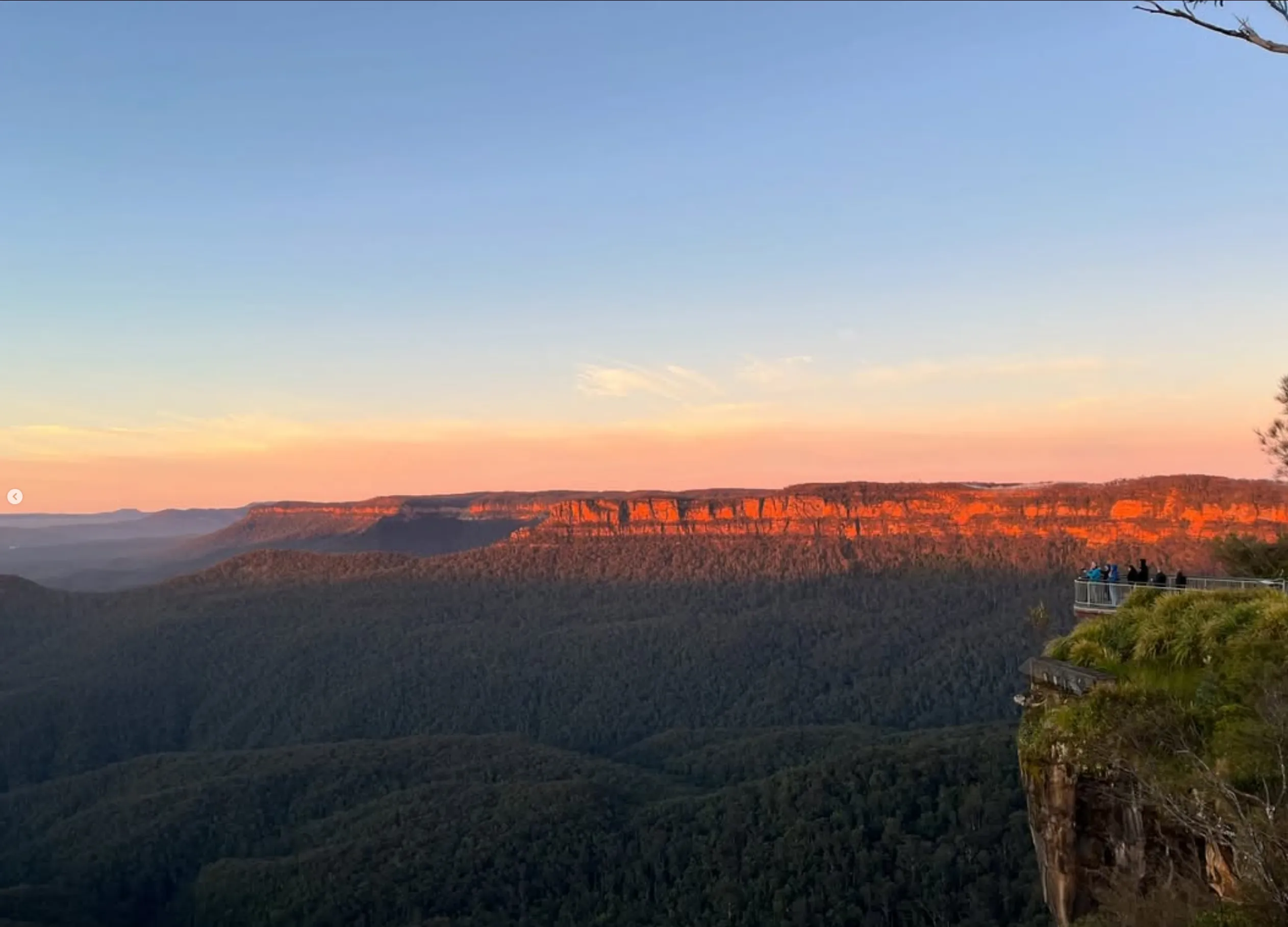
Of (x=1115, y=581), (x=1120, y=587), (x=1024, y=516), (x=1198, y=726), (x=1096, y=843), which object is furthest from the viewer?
(x=1024, y=516)

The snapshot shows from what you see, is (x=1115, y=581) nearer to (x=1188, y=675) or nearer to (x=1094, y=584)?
(x=1094, y=584)

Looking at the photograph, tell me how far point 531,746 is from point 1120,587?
7805 cm

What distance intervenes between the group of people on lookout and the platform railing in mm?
12

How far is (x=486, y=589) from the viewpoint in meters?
188

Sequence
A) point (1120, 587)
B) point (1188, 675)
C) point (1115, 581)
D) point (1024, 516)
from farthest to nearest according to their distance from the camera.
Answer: point (1024, 516) < point (1115, 581) < point (1120, 587) < point (1188, 675)

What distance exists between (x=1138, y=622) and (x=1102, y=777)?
3.73 metres

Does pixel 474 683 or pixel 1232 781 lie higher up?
pixel 1232 781

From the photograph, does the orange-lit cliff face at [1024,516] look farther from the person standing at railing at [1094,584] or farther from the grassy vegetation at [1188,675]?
the grassy vegetation at [1188,675]

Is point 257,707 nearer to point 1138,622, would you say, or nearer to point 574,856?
point 574,856

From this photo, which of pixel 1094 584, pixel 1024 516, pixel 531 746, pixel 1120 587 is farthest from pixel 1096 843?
pixel 1024 516

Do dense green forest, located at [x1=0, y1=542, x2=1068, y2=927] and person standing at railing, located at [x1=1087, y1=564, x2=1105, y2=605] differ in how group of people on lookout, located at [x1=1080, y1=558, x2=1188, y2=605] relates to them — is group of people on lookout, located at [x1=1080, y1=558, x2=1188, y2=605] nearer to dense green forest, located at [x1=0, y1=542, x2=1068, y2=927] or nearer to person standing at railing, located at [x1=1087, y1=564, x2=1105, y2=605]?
person standing at railing, located at [x1=1087, y1=564, x2=1105, y2=605]

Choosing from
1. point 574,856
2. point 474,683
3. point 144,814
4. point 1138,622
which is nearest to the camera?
point 1138,622

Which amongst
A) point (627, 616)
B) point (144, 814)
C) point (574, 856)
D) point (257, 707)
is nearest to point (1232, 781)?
point (574, 856)

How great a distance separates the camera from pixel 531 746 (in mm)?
93062
